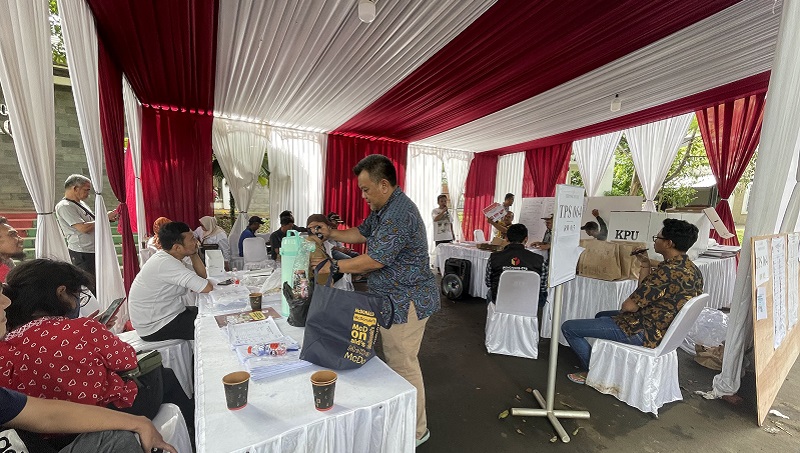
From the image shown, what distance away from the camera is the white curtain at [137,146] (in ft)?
14.2

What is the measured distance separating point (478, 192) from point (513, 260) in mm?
6031

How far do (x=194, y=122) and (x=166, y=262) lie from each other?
398 cm

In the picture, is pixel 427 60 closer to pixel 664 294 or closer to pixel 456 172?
pixel 664 294

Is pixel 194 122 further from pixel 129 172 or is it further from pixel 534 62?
pixel 534 62

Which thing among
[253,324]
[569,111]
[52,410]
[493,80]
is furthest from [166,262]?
[569,111]

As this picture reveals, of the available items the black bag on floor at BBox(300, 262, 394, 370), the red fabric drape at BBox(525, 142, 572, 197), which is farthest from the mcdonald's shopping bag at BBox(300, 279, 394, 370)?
the red fabric drape at BBox(525, 142, 572, 197)

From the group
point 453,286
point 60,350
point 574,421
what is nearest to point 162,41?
point 60,350

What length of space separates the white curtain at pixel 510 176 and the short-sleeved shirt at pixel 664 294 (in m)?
6.29

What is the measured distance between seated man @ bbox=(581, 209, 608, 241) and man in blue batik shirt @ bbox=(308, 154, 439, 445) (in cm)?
332

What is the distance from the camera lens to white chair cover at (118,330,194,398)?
2033mm

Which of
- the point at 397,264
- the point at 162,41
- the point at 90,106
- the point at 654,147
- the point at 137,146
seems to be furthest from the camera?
the point at 654,147

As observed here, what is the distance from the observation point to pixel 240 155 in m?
5.70

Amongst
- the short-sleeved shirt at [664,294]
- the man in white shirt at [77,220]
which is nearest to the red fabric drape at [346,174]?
the man in white shirt at [77,220]

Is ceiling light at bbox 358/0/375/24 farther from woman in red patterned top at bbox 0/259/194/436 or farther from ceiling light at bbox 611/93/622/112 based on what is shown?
ceiling light at bbox 611/93/622/112
